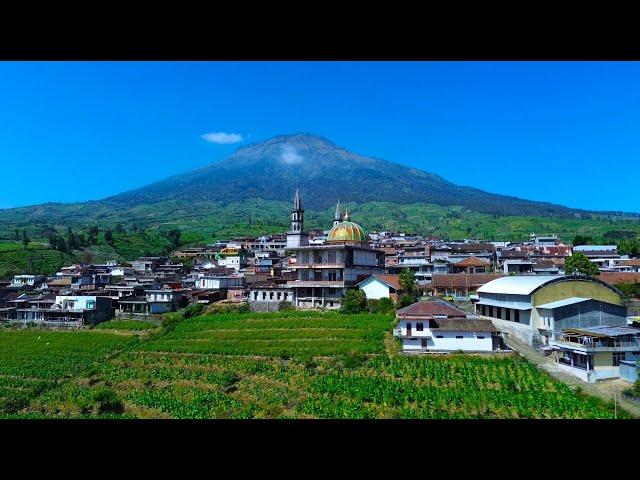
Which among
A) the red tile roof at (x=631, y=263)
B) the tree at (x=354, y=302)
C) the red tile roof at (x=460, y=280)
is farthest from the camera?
the red tile roof at (x=631, y=263)

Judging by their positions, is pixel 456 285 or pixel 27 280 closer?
pixel 456 285

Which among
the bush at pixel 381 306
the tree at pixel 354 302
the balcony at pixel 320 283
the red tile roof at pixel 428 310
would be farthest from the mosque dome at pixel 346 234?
the red tile roof at pixel 428 310

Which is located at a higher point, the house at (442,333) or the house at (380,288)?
the house at (380,288)

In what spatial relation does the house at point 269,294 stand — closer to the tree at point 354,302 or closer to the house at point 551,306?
the tree at point 354,302

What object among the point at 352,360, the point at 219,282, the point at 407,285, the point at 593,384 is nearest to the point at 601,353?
the point at 593,384

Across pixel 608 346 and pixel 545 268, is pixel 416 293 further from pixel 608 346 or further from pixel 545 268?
pixel 545 268
